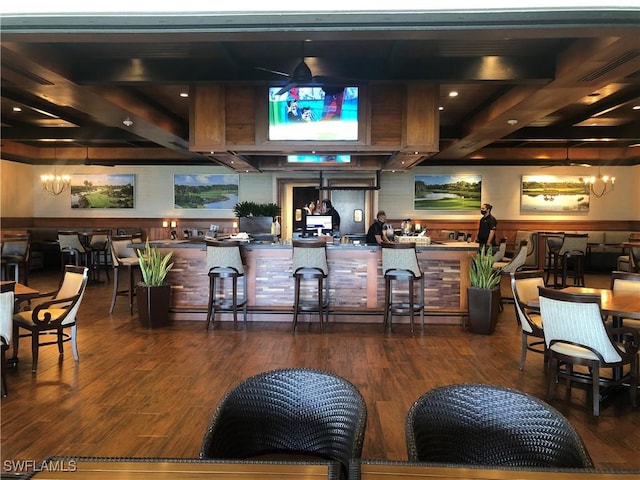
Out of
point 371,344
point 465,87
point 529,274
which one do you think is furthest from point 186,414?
point 465,87

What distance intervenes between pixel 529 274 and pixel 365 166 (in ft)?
17.4

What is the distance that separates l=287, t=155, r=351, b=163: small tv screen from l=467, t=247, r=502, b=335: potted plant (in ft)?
11.6

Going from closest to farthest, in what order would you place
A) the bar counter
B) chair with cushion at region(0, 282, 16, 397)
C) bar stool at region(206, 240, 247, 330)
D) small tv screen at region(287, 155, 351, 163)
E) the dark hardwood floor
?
the dark hardwood floor < chair with cushion at region(0, 282, 16, 397) < bar stool at region(206, 240, 247, 330) < the bar counter < small tv screen at region(287, 155, 351, 163)

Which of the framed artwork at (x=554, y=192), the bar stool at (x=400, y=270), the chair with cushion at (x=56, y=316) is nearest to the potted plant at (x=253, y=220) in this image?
the bar stool at (x=400, y=270)

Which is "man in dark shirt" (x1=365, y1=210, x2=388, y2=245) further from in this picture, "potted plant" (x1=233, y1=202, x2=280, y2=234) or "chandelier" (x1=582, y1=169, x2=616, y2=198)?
"chandelier" (x1=582, y1=169, x2=616, y2=198)

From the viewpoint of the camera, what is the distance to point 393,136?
5.84m

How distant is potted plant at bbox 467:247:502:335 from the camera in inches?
221

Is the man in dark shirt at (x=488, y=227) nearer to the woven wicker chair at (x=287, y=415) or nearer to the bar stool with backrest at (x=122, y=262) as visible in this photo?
the bar stool with backrest at (x=122, y=262)

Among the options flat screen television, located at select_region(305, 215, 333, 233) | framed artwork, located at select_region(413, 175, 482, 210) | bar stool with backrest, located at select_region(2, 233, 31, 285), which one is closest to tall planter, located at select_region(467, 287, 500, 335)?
flat screen television, located at select_region(305, 215, 333, 233)

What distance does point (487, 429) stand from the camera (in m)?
1.68

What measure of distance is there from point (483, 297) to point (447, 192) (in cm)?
750

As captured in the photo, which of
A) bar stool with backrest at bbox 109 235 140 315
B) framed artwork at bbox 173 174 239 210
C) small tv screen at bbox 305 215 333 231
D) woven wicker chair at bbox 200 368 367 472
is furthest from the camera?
framed artwork at bbox 173 174 239 210

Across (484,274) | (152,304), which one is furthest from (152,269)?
(484,274)

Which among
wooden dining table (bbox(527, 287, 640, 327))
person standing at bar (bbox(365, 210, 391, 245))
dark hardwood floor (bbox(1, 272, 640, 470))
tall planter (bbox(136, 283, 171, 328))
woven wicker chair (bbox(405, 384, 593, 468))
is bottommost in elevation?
dark hardwood floor (bbox(1, 272, 640, 470))
